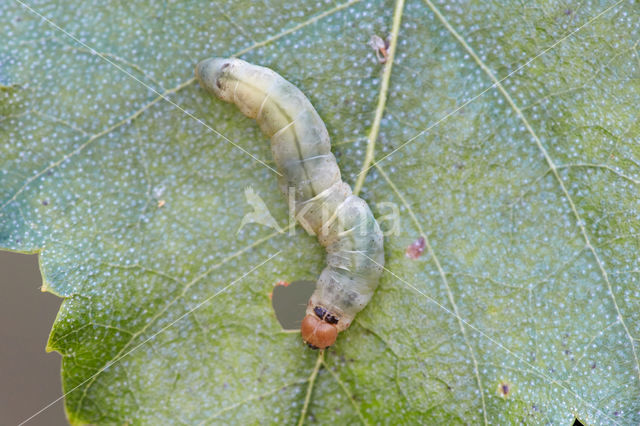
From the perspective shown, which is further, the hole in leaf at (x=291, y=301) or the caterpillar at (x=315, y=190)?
the hole in leaf at (x=291, y=301)

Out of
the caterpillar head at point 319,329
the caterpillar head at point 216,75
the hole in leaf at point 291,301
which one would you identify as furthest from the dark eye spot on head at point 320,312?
the caterpillar head at point 216,75

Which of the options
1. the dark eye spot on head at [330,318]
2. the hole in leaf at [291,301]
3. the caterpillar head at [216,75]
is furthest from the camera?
the hole in leaf at [291,301]

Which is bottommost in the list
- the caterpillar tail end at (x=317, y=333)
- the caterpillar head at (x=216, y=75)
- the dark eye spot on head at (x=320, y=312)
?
the caterpillar tail end at (x=317, y=333)

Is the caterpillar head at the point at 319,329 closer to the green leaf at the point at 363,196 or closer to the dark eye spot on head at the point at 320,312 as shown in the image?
the dark eye spot on head at the point at 320,312

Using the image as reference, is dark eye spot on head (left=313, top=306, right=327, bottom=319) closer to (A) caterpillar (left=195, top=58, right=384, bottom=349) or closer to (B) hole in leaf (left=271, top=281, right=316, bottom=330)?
(A) caterpillar (left=195, top=58, right=384, bottom=349)

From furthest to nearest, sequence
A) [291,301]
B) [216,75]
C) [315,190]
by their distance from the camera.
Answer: [291,301] < [315,190] < [216,75]

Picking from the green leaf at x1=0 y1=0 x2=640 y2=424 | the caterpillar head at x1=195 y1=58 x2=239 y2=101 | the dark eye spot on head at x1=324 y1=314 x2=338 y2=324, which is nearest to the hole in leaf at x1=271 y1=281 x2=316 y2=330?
the green leaf at x1=0 y1=0 x2=640 y2=424

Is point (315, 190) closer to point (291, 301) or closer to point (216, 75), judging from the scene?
point (291, 301)

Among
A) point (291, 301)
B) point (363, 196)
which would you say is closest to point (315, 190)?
point (363, 196)
